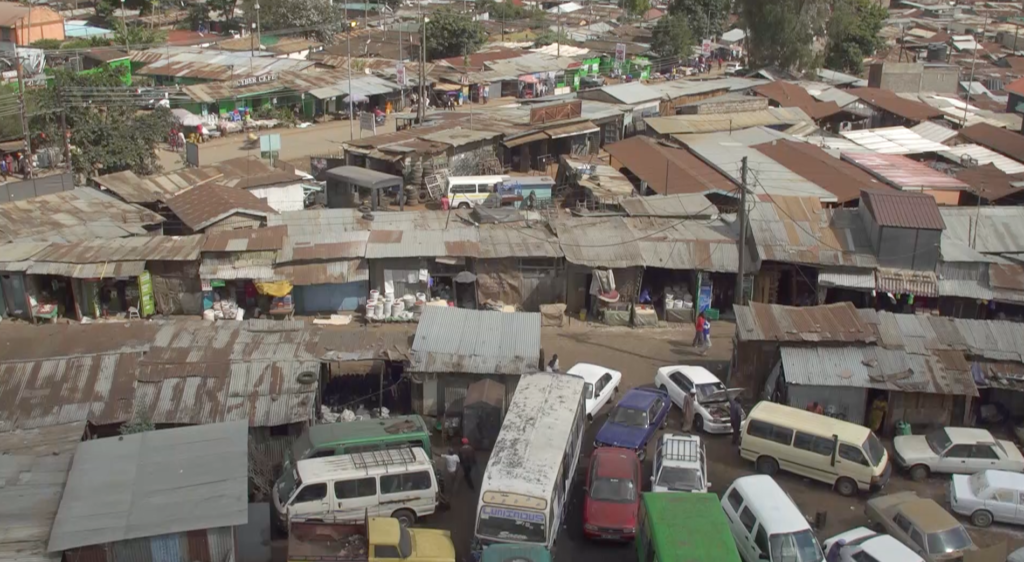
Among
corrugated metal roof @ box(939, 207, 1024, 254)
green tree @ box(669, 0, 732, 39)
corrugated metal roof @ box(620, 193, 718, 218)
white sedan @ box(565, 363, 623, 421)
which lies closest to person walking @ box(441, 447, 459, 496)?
white sedan @ box(565, 363, 623, 421)

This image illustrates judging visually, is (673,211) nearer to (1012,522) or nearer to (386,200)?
(386,200)

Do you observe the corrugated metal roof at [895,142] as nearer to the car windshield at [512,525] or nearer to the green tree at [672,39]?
the car windshield at [512,525]

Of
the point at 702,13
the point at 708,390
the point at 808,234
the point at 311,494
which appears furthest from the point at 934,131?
the point at 702,13

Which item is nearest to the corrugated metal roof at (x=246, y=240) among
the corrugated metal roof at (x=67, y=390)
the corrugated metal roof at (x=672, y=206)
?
the corrugated metal roof at (x=67, y=390)

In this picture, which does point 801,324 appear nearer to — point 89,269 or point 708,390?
point 708,390

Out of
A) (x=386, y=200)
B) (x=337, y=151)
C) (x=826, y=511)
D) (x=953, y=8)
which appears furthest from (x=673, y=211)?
(x=953, y=8)

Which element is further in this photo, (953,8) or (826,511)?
(953,8)
